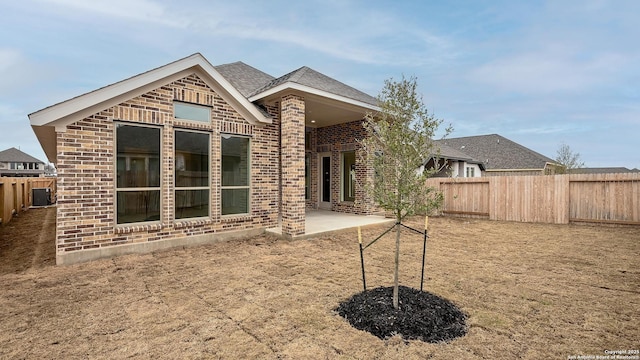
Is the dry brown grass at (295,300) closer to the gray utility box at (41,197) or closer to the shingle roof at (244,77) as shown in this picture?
the shingle roof at (244,77)

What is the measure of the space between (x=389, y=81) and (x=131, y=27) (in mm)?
11180

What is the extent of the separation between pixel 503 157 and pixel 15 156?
71858mm

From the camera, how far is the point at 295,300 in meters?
3.66

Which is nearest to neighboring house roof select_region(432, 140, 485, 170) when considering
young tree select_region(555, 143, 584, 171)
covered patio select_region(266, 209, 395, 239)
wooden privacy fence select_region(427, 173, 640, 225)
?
wooden privacy fence select_region(427, 173, 640, 225)

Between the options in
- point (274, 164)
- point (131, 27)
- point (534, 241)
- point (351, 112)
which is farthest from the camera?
Answer: point (131, 27)

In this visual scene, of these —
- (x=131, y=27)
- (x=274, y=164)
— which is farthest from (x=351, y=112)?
(x=131, y=27)

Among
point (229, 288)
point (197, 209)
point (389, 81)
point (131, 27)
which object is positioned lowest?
point (229, 288)

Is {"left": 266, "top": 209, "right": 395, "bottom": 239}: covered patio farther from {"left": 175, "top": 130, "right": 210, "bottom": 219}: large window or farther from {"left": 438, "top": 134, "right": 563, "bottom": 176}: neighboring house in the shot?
{"left": 438, "top": 134, "right": 563, "bottom": 176}: neighboring house

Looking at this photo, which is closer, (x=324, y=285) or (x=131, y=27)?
(x=324, y=285)

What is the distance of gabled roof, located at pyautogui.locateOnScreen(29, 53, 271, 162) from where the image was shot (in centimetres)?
509

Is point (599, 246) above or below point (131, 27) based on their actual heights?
below

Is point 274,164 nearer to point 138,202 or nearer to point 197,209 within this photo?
point 197,209

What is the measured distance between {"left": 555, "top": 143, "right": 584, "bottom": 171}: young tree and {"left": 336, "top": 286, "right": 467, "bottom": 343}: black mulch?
2787 cm

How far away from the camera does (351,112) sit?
9461 mm
